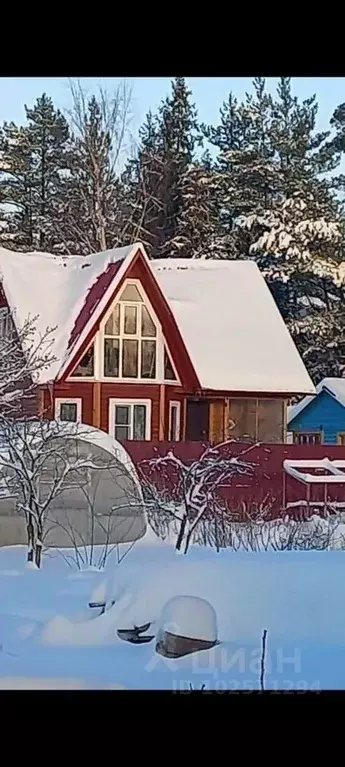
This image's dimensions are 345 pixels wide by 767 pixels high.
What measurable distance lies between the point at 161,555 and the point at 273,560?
1.25 feet

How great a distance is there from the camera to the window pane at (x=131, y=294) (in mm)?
3334

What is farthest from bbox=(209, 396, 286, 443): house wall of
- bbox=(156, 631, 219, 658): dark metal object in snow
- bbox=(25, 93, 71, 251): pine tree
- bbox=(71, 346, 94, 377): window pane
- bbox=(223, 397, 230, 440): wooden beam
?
bbox=(25, 93, 71, 251): pine tree

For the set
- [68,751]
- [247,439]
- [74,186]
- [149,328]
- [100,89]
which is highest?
[100,89]

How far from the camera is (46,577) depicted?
319 centimetres

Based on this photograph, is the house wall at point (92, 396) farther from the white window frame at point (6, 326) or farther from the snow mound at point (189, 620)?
the snow mound at point (189, 620)

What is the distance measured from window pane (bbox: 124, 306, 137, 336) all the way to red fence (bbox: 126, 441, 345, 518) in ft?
1.28

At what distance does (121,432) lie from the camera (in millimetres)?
3264

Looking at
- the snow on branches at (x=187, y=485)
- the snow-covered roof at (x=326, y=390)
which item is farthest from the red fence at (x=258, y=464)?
the snow-covered roof at (x=326, y=390)

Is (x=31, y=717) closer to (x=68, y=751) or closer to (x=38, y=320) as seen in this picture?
(x=68, y=751)

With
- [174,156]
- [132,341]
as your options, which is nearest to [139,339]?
[132,341]

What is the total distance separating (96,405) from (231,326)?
1.79 ft

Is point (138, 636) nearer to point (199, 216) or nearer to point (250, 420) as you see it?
point (250, 420)

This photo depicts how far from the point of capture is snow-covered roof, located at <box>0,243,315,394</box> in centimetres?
330

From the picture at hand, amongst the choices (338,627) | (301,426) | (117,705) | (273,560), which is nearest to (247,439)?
(301,426)
